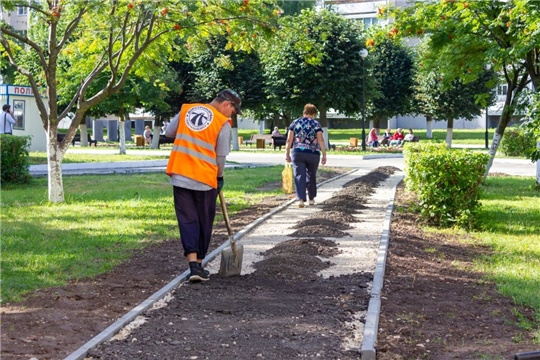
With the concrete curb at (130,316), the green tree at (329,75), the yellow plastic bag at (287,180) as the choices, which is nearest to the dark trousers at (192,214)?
the concrete curb at (130,316)

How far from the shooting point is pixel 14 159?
18.7 m

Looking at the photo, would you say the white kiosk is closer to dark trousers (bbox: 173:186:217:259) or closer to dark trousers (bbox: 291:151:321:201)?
dark trousers (bbox: 291:151:321:201)

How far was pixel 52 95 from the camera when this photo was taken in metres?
14.7

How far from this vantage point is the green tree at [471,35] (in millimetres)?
14680

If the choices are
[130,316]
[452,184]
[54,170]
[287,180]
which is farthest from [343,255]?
[287,180]

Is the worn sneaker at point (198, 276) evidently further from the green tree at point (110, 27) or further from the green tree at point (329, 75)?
the green tree at point (329, 75)

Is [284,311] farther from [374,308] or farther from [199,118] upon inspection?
[199,118]

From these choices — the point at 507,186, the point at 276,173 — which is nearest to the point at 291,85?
the point at 276,173

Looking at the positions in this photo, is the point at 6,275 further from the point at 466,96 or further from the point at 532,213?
the point at 466,96

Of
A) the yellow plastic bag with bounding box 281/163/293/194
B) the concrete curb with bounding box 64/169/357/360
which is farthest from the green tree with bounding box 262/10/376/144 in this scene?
the concrete curb with bounding box 64/169/357/360

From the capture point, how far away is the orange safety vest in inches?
312

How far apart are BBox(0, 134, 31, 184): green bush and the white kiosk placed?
1604 cm

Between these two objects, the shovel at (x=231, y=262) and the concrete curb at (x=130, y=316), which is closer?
the concrete curb at (x=130, y=316)

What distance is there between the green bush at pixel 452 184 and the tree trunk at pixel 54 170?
21.1 feet
